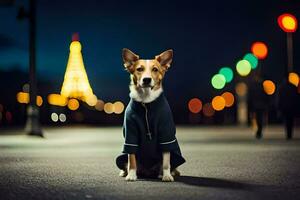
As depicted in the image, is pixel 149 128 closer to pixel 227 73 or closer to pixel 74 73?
pixel 227 73

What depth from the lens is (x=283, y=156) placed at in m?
14.5

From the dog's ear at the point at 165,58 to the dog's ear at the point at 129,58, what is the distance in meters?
0.33

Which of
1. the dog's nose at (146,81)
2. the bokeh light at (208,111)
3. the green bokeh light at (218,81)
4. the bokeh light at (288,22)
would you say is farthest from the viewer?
the bokeh light at (208,111)

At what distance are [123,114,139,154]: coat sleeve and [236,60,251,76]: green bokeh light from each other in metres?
46.5

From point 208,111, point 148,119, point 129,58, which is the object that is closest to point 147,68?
point 129,58

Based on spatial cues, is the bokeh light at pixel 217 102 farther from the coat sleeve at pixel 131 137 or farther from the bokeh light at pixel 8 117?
the coat sleeve at pixel 131 137

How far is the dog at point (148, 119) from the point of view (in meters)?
9.61

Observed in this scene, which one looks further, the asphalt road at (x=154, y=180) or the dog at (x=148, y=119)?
the dog at (x=148, y=119)

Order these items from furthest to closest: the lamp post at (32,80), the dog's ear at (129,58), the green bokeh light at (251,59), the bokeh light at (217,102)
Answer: the bokeh light at (217,102) → the green bokeh light at (251,59) → the lamp post at (32,80) → the dog's ear at (129,58)

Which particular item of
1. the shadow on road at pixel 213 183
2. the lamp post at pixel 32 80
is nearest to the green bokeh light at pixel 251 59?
the lamp post at pixel 32 80

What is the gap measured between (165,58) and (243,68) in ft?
153

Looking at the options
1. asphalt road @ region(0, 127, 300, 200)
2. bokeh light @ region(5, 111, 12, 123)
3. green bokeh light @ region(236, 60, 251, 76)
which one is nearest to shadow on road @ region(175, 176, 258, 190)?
asphalt road @ region(0, 127, 300, 200)

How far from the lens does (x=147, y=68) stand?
376 inches

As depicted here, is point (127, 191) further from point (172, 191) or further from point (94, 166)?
point (94, 166)
